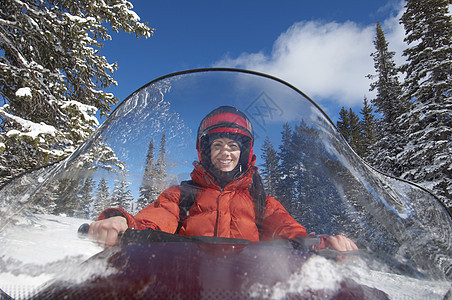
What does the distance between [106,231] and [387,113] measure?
18.0m

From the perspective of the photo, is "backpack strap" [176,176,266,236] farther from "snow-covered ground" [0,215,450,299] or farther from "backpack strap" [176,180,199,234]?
"snow-covered ground" [0,215,450,299]

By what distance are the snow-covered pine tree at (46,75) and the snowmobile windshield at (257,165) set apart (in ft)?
11.9

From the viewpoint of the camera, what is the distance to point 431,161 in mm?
10164

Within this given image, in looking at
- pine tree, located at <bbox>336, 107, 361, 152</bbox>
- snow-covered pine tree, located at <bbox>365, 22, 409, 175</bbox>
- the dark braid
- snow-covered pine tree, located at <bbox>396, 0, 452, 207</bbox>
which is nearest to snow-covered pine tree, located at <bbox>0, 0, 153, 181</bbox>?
the dark braid

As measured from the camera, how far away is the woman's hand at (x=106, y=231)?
0.88m

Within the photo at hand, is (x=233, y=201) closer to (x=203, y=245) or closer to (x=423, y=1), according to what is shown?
(x=203, y=245)

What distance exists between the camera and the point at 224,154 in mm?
1338

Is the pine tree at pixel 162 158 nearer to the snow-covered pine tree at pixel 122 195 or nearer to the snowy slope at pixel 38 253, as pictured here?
the snow-covered pine tree at pixel 122 195

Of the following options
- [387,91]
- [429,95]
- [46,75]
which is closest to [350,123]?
[387,91]

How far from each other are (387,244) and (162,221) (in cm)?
100

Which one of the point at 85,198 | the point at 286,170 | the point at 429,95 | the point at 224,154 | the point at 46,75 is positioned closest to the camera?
the point at 85,198

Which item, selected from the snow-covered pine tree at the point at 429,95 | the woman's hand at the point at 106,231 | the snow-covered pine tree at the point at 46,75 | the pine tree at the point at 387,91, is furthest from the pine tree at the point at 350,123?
the woman's hand at the point at 106,231

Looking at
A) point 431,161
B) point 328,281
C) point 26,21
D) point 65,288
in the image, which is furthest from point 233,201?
point 431,161

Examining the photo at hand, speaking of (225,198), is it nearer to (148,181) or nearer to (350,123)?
(148,181)
